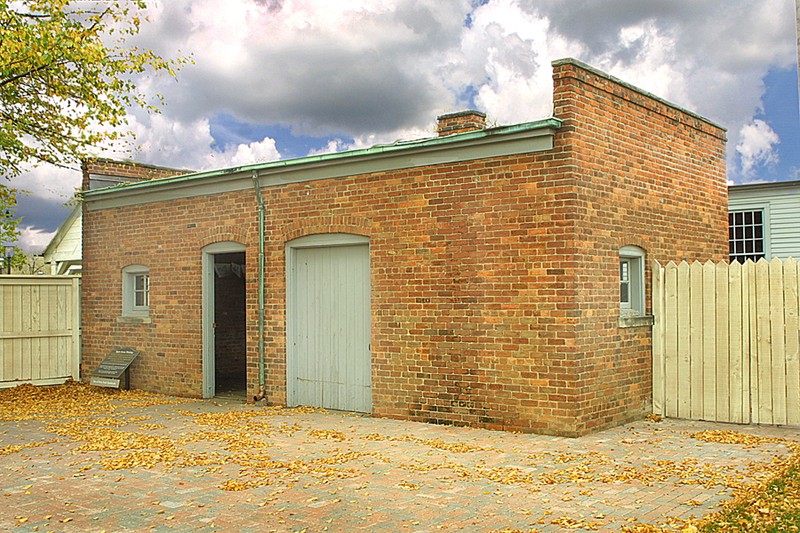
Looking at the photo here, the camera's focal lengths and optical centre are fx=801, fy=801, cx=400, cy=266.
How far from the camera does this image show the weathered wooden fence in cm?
1520

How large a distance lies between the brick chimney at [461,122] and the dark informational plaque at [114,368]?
7068 millimetres

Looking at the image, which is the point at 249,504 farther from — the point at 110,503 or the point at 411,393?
the point at 411,393

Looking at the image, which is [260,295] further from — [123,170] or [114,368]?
[123,170]

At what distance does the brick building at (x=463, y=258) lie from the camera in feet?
31.9

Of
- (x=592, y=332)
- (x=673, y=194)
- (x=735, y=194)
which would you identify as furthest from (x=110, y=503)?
(x=735, y=194)

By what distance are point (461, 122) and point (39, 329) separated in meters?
9.45

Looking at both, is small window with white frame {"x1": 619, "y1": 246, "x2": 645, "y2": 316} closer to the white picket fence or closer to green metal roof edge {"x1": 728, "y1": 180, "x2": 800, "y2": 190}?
the white picket fence

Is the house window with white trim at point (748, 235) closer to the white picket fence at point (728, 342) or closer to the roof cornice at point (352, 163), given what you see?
the white picket fence at point (728, 342)

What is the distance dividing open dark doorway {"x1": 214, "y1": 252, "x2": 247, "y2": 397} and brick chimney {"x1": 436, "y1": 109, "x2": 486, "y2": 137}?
6.31 metres

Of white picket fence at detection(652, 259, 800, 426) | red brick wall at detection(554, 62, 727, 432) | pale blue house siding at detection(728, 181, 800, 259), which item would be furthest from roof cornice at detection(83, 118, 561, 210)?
pale blue house siding at detection(728, 181, 800, 259)

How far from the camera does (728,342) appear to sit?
34.1ft

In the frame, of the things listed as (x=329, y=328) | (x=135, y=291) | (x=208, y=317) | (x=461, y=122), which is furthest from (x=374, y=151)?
(x=135, y=291)

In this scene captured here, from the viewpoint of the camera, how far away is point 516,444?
9.03m

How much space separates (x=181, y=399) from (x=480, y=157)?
6.86 meters
